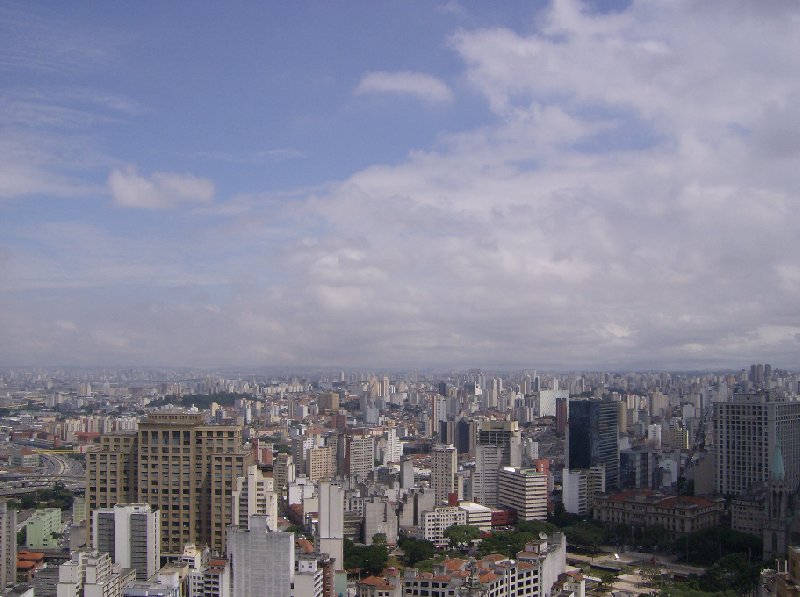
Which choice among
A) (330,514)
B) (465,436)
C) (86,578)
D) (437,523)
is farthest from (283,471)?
(86,578)

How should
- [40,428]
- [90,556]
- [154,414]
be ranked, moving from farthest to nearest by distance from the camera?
[40,428]
[154,414]
[90,556]

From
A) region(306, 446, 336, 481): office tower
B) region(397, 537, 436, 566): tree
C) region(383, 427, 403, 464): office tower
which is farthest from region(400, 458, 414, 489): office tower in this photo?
region(383, 427, 403, 464): office tower

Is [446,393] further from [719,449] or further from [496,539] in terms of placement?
[496,539]

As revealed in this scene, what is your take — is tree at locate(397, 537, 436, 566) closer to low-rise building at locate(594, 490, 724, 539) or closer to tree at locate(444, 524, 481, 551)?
tree at locate(444, 524, 481, 551)

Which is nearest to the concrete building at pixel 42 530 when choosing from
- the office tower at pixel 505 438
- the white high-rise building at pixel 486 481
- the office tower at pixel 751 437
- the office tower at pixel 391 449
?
the white high-rise building at pixel 486 481

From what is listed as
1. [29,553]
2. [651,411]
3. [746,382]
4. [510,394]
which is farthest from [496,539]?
[510,394]

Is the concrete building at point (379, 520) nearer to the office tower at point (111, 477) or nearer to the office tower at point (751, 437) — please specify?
the office tower at point (111, 477)

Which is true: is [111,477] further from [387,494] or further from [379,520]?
[387,494]
